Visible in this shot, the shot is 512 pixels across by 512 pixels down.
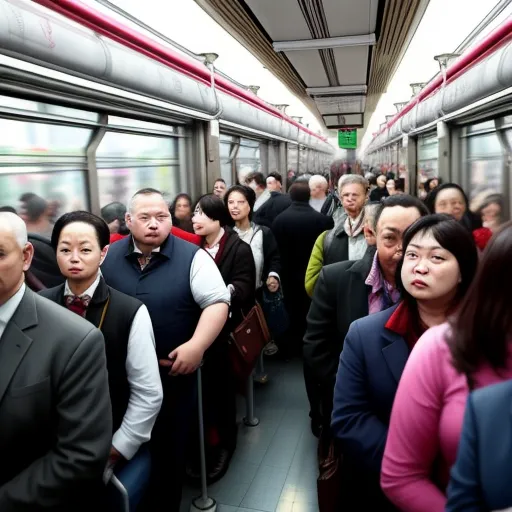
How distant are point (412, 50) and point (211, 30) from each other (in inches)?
93.7

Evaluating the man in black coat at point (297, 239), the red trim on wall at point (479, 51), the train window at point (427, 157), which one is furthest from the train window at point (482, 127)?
the man in black coat at point (297, 239)

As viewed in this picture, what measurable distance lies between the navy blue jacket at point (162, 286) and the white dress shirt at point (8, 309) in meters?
0.78

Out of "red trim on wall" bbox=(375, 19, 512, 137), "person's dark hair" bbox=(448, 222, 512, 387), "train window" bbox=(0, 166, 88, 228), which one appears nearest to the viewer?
"person's dark hair" bbox=(448, 222, 512, 387)

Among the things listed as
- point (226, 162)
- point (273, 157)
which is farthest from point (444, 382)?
point (273, 157)

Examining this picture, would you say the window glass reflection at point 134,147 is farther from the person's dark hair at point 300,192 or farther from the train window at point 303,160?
the train window at point 303,160

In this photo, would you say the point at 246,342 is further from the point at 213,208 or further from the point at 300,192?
the point at 300,192

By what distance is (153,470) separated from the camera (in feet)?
6.86

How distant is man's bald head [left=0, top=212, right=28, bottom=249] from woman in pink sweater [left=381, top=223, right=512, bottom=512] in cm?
105

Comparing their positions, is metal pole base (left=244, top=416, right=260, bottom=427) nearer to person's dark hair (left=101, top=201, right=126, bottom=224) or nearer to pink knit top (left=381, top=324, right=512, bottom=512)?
person's dark hair (left=101, top=201, right=126, bottom=224)

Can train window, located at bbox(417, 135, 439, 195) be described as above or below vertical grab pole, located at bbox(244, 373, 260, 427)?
above

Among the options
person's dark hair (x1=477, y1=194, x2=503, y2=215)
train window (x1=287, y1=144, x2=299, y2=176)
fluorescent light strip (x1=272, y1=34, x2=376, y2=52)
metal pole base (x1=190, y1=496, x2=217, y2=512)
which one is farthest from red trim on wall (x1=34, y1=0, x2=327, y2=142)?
train window (x1=287, y1=144, x2=299, y2=176)

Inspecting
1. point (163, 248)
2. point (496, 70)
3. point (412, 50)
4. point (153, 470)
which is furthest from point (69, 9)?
point (412, 50)

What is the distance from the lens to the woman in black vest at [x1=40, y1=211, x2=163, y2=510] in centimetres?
166

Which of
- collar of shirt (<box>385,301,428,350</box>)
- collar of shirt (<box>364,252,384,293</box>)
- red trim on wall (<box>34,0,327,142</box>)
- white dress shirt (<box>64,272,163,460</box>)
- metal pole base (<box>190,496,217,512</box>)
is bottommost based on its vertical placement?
metal pole base (<box>190,496,217,512</box>)
